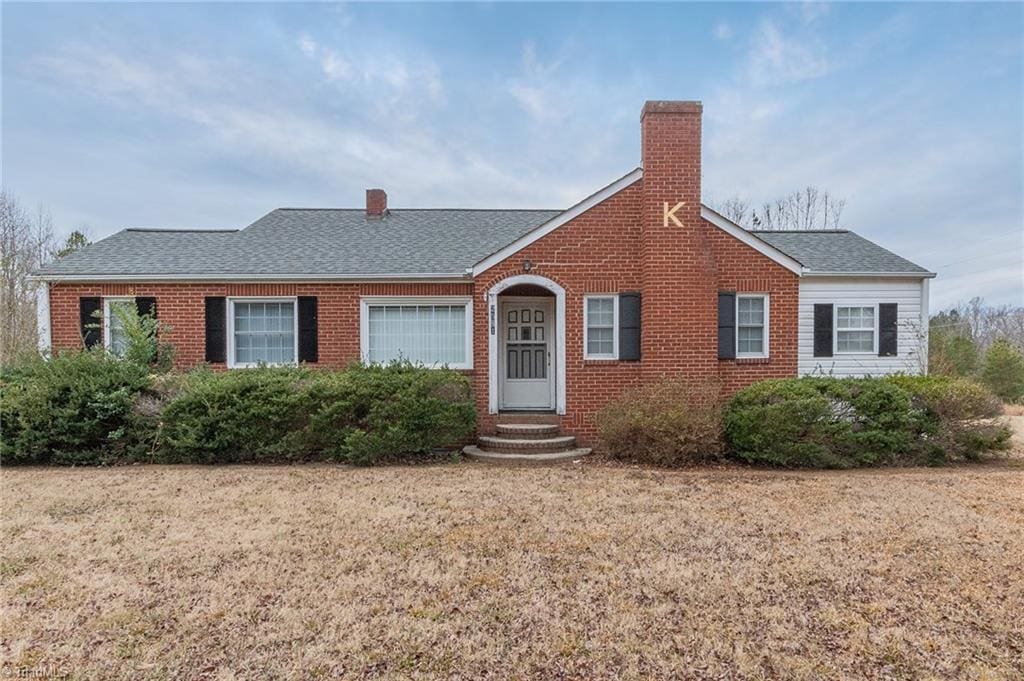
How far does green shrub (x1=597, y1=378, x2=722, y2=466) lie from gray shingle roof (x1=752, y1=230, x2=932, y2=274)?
3.73 meters

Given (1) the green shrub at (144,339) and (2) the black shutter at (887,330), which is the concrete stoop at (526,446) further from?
(2) the black shutter at (887,330)

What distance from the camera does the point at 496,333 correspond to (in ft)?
30.4

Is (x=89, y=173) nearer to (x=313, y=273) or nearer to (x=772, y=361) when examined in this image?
(x=313, y=273)

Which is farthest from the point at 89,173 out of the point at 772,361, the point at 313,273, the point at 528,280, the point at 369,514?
the point at 772,361

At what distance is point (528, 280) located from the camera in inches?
360

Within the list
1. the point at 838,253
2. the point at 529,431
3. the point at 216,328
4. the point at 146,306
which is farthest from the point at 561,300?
the point at 146,306

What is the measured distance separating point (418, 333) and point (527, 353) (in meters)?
2.23

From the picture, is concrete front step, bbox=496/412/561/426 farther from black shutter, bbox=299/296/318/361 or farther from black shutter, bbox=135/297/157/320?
black shutter, bbox=135/297/157/320

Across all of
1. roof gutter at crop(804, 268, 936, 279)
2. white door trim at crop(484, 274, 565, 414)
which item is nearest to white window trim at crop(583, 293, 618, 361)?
white door trim at crop(484, 274, 565, 414)

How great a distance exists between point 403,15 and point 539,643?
39.4ft

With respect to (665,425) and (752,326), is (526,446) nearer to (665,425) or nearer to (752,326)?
(665,425)

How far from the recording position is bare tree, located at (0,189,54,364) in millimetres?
15820

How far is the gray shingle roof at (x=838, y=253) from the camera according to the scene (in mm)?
10156

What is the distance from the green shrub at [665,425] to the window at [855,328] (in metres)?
3.59
